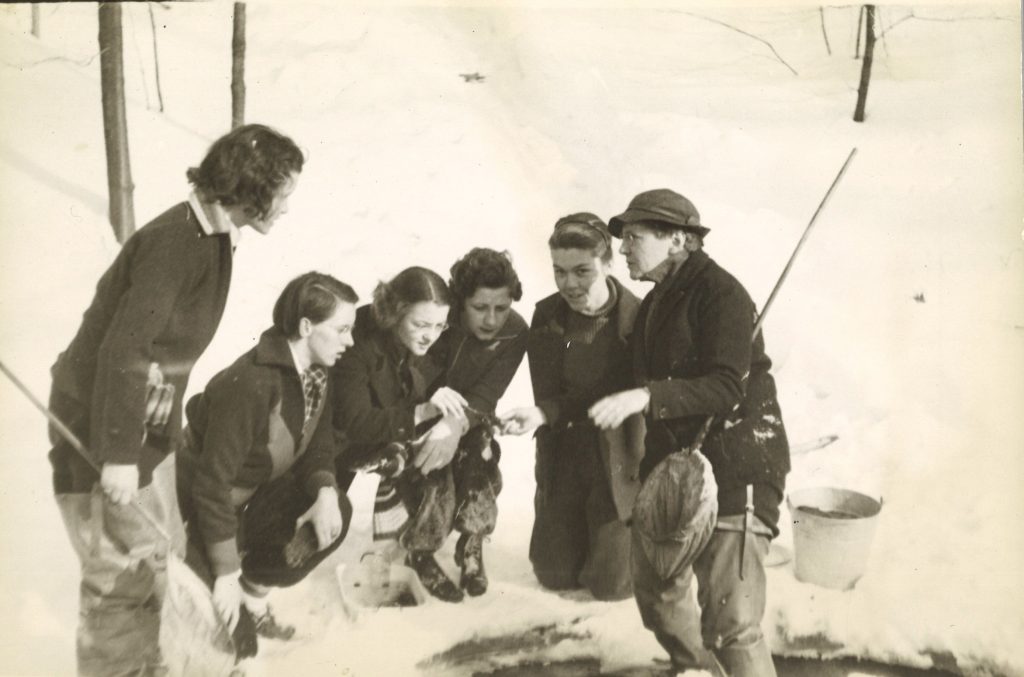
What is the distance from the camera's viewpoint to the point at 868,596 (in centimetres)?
229

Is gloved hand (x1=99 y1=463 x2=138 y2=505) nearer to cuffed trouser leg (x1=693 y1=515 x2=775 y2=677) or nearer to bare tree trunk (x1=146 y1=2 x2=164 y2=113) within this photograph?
bare tree trunk (x1=146 y1=2 x2=164 y2=113)

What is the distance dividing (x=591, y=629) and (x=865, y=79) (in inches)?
53.8

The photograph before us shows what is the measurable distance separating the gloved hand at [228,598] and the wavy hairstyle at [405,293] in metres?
0.62

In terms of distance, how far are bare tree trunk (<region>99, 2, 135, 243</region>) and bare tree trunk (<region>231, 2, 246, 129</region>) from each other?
0.82ft

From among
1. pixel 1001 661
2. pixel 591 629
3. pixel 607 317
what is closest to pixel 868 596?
pixel 1001 661

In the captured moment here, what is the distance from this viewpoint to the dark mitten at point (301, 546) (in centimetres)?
226

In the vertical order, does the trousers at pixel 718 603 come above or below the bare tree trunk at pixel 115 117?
below

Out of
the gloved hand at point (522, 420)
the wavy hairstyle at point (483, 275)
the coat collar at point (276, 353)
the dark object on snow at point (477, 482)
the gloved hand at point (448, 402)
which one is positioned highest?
the wavy hairstyle at point (483, 275)

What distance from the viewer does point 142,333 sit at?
2.20 meters

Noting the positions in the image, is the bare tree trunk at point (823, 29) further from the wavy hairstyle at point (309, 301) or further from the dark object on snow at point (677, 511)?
the wavy hairstyle at point (309, 301)

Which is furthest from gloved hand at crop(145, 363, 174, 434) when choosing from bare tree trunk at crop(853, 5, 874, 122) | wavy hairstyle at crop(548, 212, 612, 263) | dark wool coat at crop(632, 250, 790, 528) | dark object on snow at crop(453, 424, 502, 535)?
bare tree trunk at crop(853, 5, 874, 122)

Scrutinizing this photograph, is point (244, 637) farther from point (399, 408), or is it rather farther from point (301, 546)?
point (399, 408)

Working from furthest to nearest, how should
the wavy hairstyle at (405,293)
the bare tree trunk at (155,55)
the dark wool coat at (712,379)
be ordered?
1. the bare tree trunk at (155,55)
2. the wavy hairstyle at (405,293)
3. the dark wool coat at (712,379)

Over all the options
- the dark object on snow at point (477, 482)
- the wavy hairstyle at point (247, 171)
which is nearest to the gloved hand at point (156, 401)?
the wavy hairstyle at point (247, 171)
